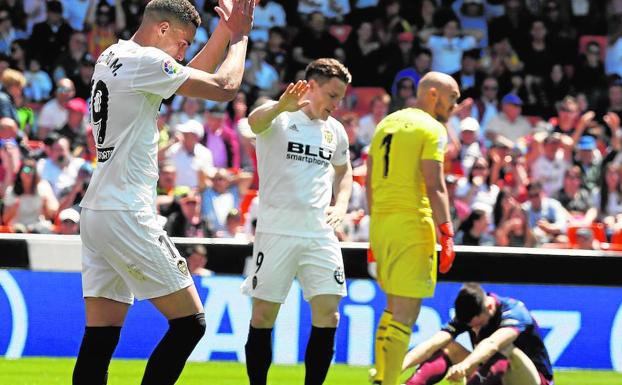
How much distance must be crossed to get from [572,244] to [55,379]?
7255 millimetres

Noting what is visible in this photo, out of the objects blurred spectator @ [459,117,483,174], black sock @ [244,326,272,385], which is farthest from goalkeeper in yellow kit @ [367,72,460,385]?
blurred spectator @ [459,117,483,174]

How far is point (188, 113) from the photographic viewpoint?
1652 centimetres

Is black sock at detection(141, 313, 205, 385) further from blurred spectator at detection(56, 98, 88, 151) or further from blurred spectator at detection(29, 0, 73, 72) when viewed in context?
blurred spectator at detection(29, 0, 73, 72)

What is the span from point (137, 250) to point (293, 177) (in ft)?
6.81

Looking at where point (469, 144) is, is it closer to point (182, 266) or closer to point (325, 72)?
point (325, 72)

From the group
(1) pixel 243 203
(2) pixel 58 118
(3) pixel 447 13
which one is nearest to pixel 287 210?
(1) pixel 243 203

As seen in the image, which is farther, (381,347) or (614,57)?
(614,57)

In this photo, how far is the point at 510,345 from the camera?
8977 mm

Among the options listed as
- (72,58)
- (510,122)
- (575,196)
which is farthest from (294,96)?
(510,122)

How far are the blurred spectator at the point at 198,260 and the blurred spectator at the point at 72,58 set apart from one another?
248 inches

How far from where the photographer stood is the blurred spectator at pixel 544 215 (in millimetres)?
15281

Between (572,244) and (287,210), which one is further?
(572,244)

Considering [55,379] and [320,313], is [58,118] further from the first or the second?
[320,313]

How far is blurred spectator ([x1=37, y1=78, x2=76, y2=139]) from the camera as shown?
52.7ft
